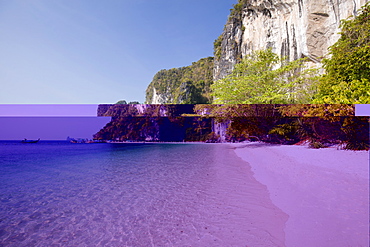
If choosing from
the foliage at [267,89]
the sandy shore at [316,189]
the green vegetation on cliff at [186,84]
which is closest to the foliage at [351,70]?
the foliage at [267,89]

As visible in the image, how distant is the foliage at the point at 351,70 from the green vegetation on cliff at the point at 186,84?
20170 millimetres

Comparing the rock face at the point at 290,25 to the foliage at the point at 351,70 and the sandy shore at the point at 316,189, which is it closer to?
the foliage at the point at 351,70

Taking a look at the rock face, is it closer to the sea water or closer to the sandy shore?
the sandy shore

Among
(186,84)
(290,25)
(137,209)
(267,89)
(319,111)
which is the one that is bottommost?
(137,209)

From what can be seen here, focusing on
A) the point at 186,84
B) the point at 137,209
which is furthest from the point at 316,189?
the point at 186,84

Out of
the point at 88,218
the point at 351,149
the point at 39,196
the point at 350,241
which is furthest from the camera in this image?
the point at 351,149

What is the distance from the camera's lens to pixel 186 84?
26016 millimetres

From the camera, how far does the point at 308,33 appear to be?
854cm

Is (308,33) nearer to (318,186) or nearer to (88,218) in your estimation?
(318,186)

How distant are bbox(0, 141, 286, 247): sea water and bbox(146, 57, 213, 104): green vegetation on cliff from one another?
23.6 meters

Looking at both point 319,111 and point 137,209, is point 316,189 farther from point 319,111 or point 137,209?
point 137,209

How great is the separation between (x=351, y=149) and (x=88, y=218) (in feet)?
10.6

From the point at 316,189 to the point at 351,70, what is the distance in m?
4.71

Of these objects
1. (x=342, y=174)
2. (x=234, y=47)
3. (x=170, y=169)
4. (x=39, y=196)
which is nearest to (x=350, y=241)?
(x=342, y=174)
